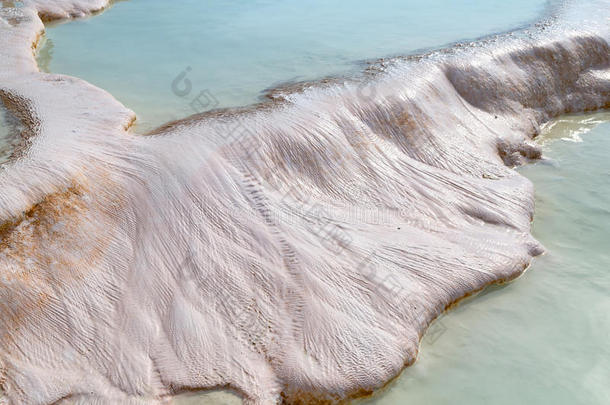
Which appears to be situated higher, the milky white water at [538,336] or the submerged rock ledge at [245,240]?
the submerged rock ledge at [245,240]

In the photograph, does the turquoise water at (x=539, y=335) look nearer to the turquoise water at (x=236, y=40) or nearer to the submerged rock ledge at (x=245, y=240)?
A: the submerged rock ledge at (x=245, y=240)

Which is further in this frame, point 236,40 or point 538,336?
point 236,40

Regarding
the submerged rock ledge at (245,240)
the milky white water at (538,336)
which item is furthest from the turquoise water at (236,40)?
the milky white water at (538,336)

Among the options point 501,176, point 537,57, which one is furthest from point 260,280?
point 537,57

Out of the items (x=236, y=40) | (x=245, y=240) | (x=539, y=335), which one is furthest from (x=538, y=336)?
(x=236, y=40)

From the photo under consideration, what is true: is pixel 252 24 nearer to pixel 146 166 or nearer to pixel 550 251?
pixel 146 166

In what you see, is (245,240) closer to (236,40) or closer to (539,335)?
(539,335)

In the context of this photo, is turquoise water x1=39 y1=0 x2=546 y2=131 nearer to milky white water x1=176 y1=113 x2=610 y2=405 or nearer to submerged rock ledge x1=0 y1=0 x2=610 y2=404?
submerged rock ledge x1=0 y1=0 x2=610 y2=404
